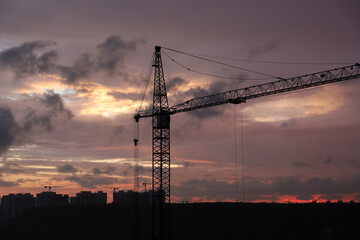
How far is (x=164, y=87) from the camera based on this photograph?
9594 centimetres

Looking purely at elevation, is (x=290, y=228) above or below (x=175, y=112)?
below

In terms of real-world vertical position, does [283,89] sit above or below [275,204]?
above

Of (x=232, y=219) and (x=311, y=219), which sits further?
(x=232, y=219)

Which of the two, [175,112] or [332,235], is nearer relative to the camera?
[175,112]

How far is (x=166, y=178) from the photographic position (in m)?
91.4

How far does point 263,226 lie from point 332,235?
31265 millimetres

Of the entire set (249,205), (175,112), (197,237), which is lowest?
(197,237)

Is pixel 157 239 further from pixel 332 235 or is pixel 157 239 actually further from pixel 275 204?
pixel 275 204

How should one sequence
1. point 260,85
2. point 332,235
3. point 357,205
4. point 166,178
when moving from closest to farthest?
point 166,178
point 260,85
point 332,235
point 357,205

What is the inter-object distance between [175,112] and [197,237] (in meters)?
99.5

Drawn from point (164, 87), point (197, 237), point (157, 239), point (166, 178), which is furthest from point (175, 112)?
point (197, 237)

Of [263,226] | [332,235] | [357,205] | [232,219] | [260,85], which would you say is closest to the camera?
[260,85]

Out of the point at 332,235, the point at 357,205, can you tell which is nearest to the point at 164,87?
the point at 332,235

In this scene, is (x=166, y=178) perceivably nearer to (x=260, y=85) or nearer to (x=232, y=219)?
(x=260, y=85)
